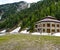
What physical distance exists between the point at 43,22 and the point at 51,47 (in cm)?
6096

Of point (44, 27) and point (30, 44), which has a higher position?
point (30, 44)

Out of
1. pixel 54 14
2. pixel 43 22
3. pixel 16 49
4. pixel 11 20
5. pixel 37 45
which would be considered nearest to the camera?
pixel 16 49

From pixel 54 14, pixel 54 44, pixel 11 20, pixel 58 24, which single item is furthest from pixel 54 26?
pixel 11 20

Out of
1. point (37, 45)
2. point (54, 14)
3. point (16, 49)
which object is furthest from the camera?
point (54, 14)

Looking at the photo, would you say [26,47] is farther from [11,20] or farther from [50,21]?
[11,20]

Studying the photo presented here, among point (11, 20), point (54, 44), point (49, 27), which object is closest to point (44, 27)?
point (49, 27)

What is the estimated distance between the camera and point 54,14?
4343 inches

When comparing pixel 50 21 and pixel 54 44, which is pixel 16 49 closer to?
pixel 54 44

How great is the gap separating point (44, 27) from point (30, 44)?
2318 inches

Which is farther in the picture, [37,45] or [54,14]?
[54,14]

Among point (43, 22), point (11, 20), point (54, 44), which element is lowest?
point (11, 20)

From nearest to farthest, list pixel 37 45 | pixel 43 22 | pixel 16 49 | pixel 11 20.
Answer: pixel 16 49, pixel 37 45, pixel 43 22, pixel 11 20

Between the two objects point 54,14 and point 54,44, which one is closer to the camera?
point 54,44

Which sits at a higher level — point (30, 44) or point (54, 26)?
point (30, 44)
